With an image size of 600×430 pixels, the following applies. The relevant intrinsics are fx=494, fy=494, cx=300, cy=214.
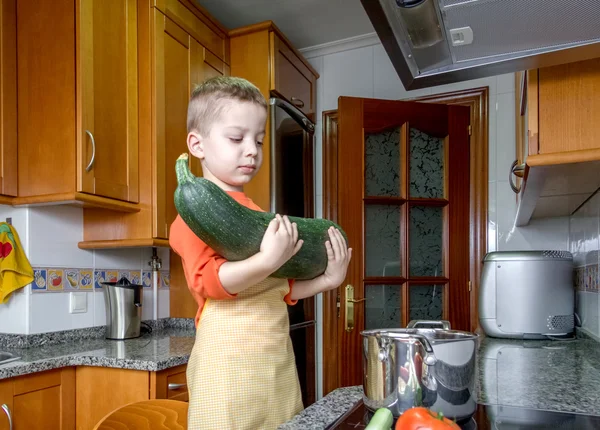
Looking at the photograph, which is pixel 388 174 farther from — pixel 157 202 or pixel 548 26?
pixel 548 26

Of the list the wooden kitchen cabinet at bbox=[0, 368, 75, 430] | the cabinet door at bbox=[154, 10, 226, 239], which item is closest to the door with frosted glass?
the cabinet door at bbox=[154, 10, 226, 239]

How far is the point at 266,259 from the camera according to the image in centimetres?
70

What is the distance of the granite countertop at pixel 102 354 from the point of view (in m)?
1.41

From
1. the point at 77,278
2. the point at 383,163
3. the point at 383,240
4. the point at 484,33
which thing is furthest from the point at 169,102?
the point at 484,33

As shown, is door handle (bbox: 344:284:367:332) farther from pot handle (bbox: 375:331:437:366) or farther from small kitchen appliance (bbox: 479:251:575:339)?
pot handle (bbox: 375:331:437:366)

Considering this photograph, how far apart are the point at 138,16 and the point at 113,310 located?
1.14 metres

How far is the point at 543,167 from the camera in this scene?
3.07 ft

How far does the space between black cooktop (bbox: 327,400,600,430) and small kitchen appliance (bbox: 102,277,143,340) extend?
4.35 ft

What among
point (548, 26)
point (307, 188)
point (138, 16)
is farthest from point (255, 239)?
point (307, 188)

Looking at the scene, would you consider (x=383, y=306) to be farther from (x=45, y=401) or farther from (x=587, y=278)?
(x=45, y=401)

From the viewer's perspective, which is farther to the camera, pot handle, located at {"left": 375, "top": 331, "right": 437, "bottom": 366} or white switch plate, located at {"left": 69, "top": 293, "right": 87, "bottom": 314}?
white switch plate, located at {"left": 69, "top": 293, "right": 87, "bottom": 314}

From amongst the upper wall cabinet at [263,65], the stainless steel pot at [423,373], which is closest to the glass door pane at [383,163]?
the upper wall cabinet at [263,65]

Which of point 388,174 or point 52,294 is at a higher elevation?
point 388,174

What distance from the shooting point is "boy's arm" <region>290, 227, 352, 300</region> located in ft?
2.75
